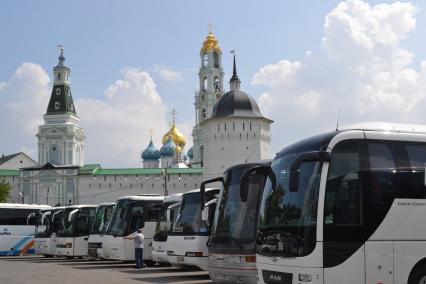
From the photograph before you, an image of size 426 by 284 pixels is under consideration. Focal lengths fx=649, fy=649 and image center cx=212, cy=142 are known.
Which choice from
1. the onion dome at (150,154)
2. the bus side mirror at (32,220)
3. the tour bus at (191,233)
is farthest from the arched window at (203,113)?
the tour bus at (191,233)

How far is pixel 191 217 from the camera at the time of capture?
1677 centimetres

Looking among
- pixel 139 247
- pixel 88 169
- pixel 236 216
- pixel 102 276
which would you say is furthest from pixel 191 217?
pixel 88 169

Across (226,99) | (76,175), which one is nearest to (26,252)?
(226,99)

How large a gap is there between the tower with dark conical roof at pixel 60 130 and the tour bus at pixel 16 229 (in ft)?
221

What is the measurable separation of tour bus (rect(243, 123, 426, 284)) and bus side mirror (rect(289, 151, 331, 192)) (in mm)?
15

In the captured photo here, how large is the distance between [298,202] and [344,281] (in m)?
1.33

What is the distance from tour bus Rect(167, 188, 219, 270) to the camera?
16.1 m

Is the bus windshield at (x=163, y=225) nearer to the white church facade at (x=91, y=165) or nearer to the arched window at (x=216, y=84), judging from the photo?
the white church facade at (x=91, y=165)

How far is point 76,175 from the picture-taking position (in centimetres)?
9356

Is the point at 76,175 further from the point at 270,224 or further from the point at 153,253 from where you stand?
the point at 270,224

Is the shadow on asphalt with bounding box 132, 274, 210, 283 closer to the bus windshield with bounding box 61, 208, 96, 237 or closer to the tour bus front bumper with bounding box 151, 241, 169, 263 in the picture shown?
the tour bus front bumper with bounding box 151, 241, 169, 263

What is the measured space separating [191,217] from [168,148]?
317 feet

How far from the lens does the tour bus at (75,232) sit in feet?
85.3

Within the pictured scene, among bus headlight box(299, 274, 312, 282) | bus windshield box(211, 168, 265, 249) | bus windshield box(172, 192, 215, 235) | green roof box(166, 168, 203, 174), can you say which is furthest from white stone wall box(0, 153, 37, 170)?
bus headlight box(299, 274, 312, 282)
